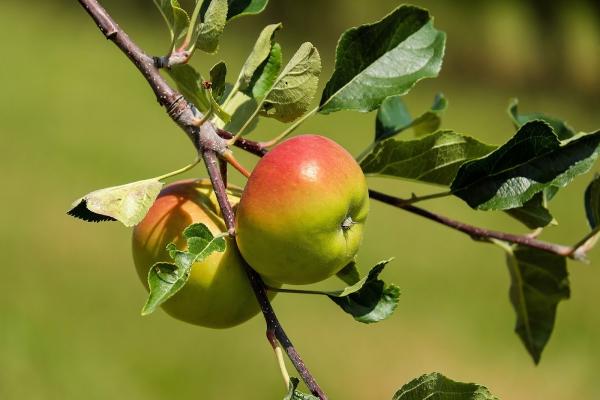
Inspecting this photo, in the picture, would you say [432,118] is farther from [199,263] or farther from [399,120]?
[199,263]

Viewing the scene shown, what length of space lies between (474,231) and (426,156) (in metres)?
0.07

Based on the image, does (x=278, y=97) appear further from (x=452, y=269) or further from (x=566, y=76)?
(x=566, y=76)

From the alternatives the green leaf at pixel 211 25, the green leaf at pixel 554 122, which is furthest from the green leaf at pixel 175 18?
the green leaf at pixel 554 122

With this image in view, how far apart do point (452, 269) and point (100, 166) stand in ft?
4.71

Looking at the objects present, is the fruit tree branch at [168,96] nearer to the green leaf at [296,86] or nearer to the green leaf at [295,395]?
the green leaf at [296,86]

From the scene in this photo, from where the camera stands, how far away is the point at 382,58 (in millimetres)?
698

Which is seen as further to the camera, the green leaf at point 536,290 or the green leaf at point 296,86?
the green leaf at point 536,290

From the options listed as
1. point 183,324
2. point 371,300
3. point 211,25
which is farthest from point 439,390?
point 183,324

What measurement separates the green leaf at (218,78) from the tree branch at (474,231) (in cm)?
14

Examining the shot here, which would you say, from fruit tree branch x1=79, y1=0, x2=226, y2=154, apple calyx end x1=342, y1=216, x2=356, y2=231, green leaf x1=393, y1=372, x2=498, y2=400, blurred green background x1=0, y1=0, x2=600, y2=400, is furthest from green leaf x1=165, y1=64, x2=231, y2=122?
blurred green background x1=0, y1=0, x2=600, y2=400

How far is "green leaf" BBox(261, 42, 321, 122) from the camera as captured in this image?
0.65 m

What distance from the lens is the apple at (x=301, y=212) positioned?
59 centimetres

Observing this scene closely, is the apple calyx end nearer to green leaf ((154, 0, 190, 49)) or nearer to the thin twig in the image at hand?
the thin twig

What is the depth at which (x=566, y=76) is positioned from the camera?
18.5 ft
